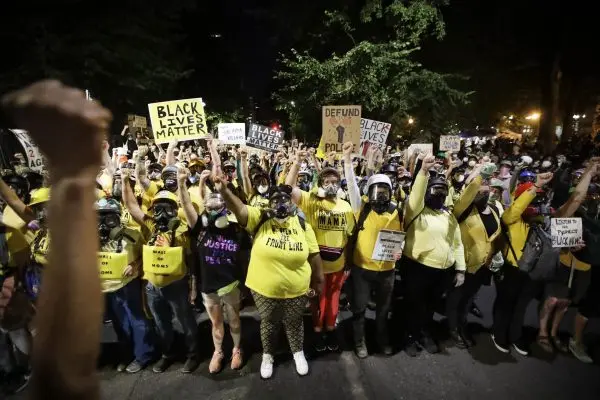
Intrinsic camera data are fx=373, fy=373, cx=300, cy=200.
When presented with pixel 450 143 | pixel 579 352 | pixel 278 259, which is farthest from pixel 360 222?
pixel 450 143

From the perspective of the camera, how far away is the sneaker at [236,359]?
4484 millimetres

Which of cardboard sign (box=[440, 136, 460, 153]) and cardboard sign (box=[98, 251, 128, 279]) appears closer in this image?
cardboard sign (box=[98, 251, 128, 279])

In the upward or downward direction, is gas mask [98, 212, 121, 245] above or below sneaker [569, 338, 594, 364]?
above

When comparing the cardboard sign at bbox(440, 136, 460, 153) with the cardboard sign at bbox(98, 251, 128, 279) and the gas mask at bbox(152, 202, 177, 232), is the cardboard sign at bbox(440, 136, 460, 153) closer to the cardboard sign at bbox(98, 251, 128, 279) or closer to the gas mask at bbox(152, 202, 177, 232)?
the gas mask at bbox(152, 202, 177, 232)

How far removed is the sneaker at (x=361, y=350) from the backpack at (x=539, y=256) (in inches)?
85.0

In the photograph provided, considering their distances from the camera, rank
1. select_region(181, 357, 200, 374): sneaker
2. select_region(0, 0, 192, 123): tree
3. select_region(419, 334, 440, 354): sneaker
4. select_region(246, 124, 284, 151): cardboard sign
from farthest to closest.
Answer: select_region(0, 0, 192, 123): tree < select_region(246, 124, 284, 151): cardboard sign < select_region(419, 334, 440, 354): sneaker < select_region(181, 357, 200, 374): sneaker

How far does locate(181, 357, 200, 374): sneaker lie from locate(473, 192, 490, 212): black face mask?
399 cm

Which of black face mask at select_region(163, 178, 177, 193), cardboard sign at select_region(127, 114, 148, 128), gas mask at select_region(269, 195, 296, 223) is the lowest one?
gas mask at select_region(269, 195, 296, 223)

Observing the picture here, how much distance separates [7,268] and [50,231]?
13.2ft

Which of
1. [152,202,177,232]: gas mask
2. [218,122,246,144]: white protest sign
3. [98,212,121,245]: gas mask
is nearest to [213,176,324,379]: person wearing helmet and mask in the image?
[152,202,177,232]: gas mask

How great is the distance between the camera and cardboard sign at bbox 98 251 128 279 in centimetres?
403

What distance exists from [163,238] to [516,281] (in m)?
4.32

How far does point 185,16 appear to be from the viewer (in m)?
25.2

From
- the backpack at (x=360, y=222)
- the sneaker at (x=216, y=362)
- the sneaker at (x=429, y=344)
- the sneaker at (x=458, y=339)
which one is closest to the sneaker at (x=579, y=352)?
the sneaker at (x=458, y=339)
